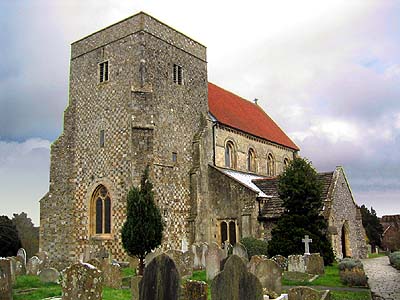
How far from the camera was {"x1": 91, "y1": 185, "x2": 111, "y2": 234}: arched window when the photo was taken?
2158 cm

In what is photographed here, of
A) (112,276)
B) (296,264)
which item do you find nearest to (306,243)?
(296,264)

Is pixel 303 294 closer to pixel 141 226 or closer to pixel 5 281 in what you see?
pixel 5 281

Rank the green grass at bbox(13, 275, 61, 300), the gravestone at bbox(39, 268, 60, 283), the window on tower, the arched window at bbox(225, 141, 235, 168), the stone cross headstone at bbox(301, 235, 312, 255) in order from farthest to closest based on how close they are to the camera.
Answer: the arched window at bbox(225, 141, 235, 168) → the window on tower → the stone cross headstone at bbox(301, 235, 312, 255) → the gravestone at bbox(39, 268, 60, 283) → the green grass at bbox(13, 275, 61, 300)

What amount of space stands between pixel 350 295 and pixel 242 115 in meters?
20.4

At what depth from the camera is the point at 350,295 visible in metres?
11.9

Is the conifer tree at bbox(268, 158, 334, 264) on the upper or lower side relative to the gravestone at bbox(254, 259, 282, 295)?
upper

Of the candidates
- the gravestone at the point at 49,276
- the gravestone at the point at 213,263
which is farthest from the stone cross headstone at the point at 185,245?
the gravestone at the point at 49,276

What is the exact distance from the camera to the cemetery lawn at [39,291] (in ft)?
37.8

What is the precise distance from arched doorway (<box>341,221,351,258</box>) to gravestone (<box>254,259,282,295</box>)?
14.6 m

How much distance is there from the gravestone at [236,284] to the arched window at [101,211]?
1540 cm

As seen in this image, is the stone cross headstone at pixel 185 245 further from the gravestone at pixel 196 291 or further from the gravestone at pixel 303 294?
the gravestone at pixel 196 291

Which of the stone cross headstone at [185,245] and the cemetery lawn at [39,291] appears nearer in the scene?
the cemetery lawn at [39,291]

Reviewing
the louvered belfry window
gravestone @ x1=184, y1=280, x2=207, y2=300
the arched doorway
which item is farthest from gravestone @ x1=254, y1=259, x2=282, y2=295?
the louvered belfry window

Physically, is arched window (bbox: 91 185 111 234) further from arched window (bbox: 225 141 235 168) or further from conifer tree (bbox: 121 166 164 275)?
arched window (bbox: 225 141 235 168)
